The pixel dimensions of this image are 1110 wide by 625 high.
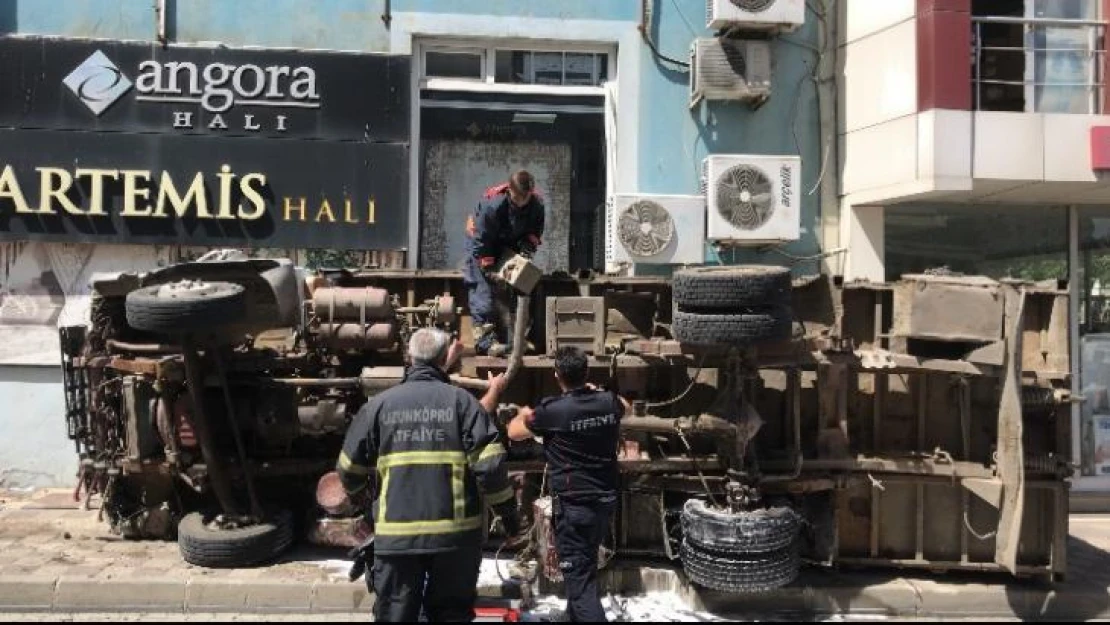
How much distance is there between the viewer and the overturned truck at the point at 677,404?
18.7ft

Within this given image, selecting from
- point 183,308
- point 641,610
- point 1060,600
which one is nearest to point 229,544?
point 183,308

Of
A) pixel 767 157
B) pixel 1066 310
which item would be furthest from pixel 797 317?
pixel 767 157

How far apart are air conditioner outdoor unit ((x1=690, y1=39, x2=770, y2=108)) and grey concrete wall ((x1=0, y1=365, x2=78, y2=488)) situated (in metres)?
7.48

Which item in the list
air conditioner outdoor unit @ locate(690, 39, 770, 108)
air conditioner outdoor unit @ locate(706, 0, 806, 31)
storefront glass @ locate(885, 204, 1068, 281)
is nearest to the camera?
air conditioner outdoor unit @ locate(706, 0, 806, 31)

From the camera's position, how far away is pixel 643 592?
6.01m

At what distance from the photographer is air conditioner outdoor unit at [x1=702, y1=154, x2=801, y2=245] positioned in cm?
889

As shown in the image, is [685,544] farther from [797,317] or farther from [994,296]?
[994,296]

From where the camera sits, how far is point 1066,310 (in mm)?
6180

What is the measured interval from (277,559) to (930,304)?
508 cm

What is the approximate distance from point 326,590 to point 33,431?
5024mm

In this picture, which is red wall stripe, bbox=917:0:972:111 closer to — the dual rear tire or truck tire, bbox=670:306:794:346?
the dual rear tire

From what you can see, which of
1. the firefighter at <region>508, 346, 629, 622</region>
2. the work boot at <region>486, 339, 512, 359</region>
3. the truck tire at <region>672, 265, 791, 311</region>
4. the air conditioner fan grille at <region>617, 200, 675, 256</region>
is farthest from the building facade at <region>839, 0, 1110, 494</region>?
the firefighter at <region>508, 346, 629, 622</region>

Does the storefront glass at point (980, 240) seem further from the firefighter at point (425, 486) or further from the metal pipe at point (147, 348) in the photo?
the metal pipe at point (147, 348)

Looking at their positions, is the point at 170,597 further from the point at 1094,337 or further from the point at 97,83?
the point at 1094,337
